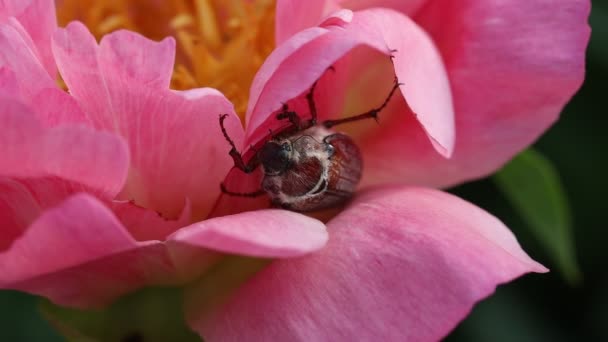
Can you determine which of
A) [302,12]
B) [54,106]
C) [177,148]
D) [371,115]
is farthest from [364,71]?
[54,106]

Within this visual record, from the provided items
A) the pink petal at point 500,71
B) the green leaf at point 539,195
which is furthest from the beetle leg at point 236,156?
the green leaf at point 539,195

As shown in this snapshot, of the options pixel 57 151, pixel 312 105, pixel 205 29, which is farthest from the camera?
pixel 205 29

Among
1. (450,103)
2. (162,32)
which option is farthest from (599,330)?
(162,32)

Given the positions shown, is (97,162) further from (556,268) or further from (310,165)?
(556,268)

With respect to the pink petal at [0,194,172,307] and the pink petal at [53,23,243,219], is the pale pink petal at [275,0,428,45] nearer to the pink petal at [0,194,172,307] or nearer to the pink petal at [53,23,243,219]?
the pink petal at [53,23,243,219]

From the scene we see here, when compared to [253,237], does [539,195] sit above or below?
below

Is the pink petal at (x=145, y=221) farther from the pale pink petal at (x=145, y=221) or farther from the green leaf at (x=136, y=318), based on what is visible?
the green leaf at (x=136, y=318)

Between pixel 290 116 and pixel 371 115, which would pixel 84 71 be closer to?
pixel 290 116
